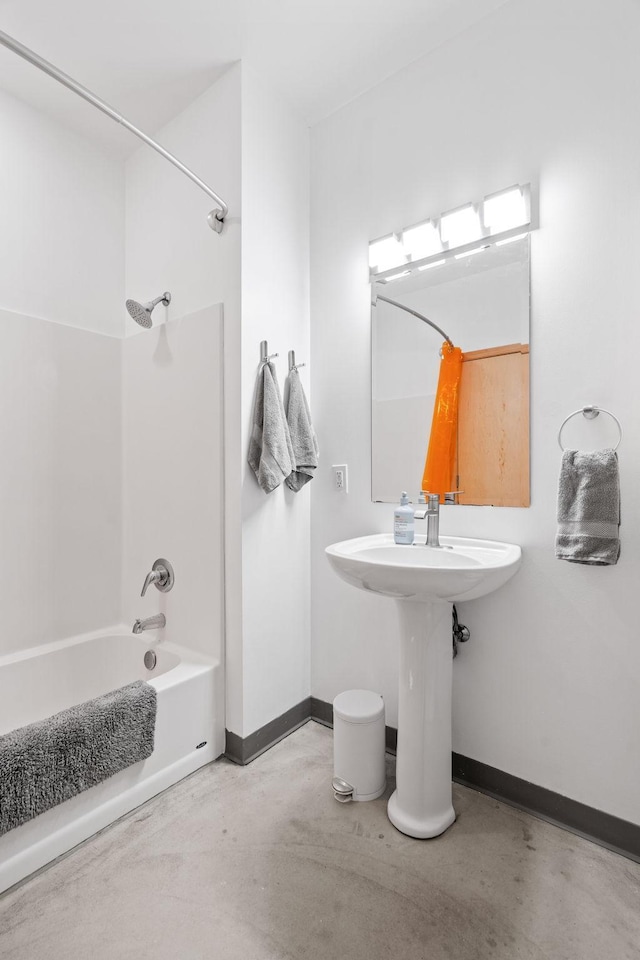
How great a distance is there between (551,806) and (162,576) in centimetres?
166

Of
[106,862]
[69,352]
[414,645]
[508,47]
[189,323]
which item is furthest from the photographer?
[69,352]

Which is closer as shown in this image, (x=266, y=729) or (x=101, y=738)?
(x=101, y=738)

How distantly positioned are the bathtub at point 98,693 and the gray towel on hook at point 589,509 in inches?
53.4

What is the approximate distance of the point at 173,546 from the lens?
6.95 ft

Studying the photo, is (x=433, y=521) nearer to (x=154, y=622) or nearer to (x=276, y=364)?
(x=276, y=364)

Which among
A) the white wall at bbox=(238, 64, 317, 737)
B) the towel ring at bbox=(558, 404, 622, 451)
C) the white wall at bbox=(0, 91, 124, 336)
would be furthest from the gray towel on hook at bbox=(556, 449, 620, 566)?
the white wall at bbox=(0, 91, 124, 336)

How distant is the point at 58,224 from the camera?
2186 millimetres

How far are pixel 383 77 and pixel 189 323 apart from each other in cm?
125

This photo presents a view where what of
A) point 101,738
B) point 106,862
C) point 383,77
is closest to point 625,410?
point 383,77

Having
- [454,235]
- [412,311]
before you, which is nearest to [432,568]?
[412,311]

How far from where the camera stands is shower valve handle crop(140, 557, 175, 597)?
2.11 m

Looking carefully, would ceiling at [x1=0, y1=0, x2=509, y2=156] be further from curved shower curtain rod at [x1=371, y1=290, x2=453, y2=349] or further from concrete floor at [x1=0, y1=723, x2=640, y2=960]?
concrete floor at [x1=0, y1=723, x2=640, y2=960]

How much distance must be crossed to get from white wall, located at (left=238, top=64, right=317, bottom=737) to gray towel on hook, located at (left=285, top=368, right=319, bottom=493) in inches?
2.6

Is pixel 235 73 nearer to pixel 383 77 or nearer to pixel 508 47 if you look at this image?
pixel 383 77
